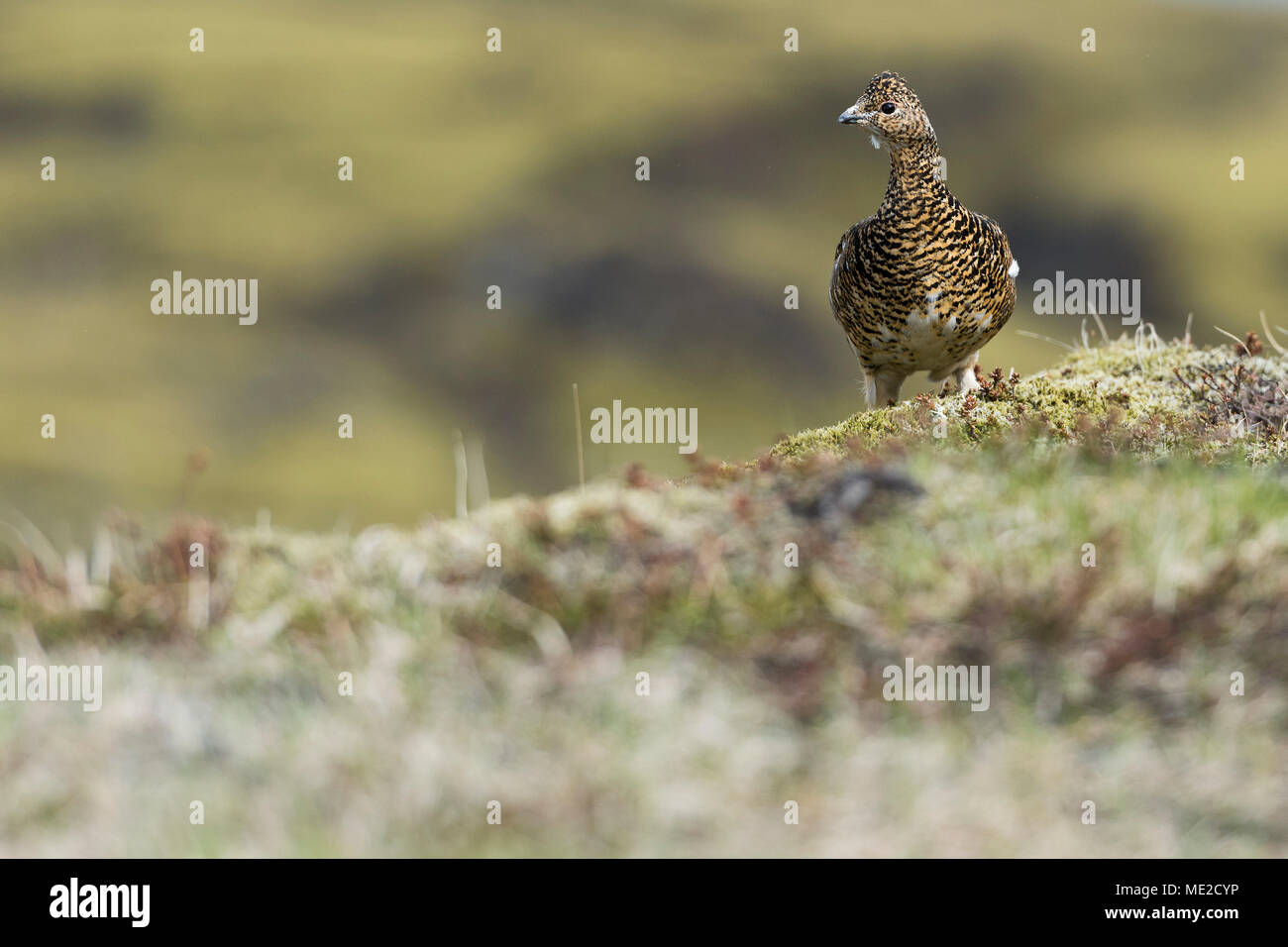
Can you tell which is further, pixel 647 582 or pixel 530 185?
pixel 530 185

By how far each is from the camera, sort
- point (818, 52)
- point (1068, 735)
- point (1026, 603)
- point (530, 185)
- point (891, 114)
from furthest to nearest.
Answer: point (818, 52)
point (530, 185)
point (891, 114)
point (1026, 603)
point (1068, 735)

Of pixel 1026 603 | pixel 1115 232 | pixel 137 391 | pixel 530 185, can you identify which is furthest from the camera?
pixel 530 185

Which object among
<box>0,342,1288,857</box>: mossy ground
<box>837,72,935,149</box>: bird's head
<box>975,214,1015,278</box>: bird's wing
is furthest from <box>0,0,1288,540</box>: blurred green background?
<box>0,342,1288,857</box>: mossy ground

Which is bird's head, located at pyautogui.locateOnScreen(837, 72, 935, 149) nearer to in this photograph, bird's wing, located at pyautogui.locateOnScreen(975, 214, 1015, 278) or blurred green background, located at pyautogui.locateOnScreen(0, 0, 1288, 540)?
bird's wing, located at pyautogui.locateOnScreen(975, 214, 1015, 278)

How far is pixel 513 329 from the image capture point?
190ft

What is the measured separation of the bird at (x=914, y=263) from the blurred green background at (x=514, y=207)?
101 ft

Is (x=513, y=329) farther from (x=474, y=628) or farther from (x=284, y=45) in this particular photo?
(x=474, y=628)

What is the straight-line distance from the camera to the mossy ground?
3.10 metres

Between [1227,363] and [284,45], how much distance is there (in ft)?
241

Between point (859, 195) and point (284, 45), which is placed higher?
point (284, 45)

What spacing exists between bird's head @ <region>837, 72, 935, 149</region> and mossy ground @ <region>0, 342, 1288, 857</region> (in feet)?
14.0

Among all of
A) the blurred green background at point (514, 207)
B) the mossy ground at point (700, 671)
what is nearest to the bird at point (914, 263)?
the mossy ground at point (700, 671)

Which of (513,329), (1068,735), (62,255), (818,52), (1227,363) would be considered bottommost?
(1068,735)
